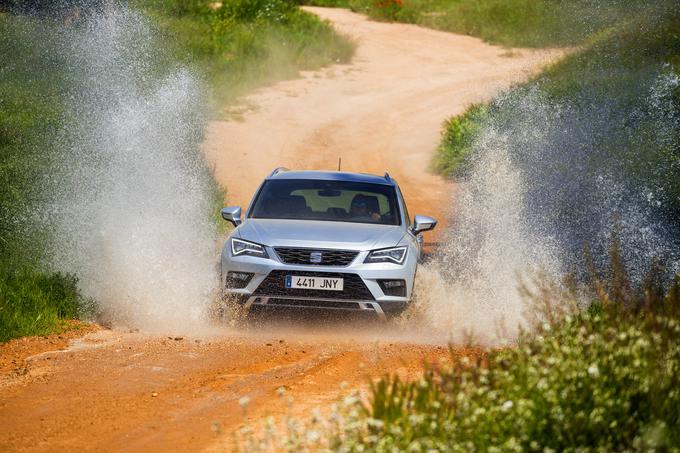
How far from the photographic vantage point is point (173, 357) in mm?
10570

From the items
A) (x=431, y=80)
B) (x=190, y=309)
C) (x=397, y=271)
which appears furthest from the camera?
(x=431, y=80)

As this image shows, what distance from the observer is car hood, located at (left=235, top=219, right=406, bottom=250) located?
1171 cm

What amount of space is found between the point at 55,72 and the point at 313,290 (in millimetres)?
16379

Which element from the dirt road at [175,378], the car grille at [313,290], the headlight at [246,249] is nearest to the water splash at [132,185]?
the headlight at [246,249]

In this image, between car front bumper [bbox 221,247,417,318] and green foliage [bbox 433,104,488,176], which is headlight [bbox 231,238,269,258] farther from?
green foliage [bbox 433,104,488,176]

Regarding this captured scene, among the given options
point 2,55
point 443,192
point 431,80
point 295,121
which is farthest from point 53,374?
point 431,80

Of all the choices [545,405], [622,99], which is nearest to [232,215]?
[545,405]

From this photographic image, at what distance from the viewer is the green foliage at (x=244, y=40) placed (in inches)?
1262

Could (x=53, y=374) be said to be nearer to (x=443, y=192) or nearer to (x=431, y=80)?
(x=443, y=192)

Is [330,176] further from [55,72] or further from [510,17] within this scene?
[510,17]

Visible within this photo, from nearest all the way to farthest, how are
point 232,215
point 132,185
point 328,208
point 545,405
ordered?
point 545,405
point 232,215
point 328,208
point 132,185

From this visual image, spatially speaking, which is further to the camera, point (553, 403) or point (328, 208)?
point (328, 208)

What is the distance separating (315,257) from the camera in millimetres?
11578

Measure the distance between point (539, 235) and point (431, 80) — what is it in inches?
694
